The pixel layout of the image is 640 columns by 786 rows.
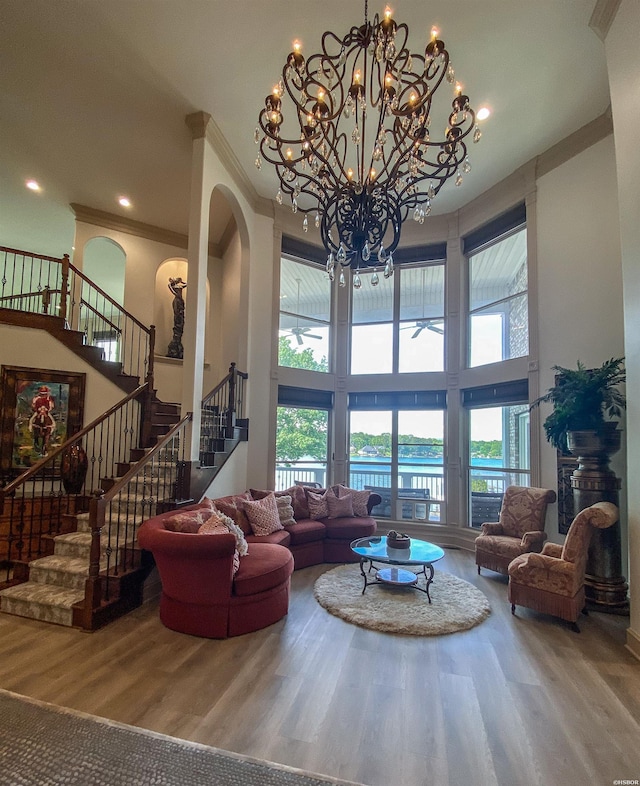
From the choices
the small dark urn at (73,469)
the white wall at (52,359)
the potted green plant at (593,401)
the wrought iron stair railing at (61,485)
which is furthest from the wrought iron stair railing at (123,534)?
the potted green plant at (593,401)

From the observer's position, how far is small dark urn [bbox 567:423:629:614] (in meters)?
3.87

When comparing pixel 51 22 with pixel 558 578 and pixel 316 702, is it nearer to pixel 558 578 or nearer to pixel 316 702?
pixel 316 702

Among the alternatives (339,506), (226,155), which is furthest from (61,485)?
(226,155)

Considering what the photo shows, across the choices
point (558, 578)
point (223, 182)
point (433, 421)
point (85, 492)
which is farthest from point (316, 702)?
point (223, 182)

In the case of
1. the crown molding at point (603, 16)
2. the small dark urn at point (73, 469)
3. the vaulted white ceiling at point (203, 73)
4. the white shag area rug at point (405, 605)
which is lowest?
the white shag area rug at point (405, 605)

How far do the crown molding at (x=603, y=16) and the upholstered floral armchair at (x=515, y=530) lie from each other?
4632 mm

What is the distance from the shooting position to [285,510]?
17.6 ft

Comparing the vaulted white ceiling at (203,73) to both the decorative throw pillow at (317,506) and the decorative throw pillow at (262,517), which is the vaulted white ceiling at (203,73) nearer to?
the decorative throw pillow at (262,517)

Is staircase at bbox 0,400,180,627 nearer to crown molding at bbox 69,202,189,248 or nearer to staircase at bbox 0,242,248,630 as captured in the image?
staircase at bbox 0,242,248,630

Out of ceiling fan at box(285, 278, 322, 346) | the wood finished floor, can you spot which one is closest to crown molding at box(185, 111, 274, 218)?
ceiling fan at box(285, 278, 322, 346)

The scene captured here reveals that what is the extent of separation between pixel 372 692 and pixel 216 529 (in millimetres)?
1705

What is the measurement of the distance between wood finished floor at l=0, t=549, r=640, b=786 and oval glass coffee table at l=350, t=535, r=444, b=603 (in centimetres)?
76

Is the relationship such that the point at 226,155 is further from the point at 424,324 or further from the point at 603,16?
the point at 603,16

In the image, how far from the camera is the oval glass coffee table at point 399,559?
161 inches
